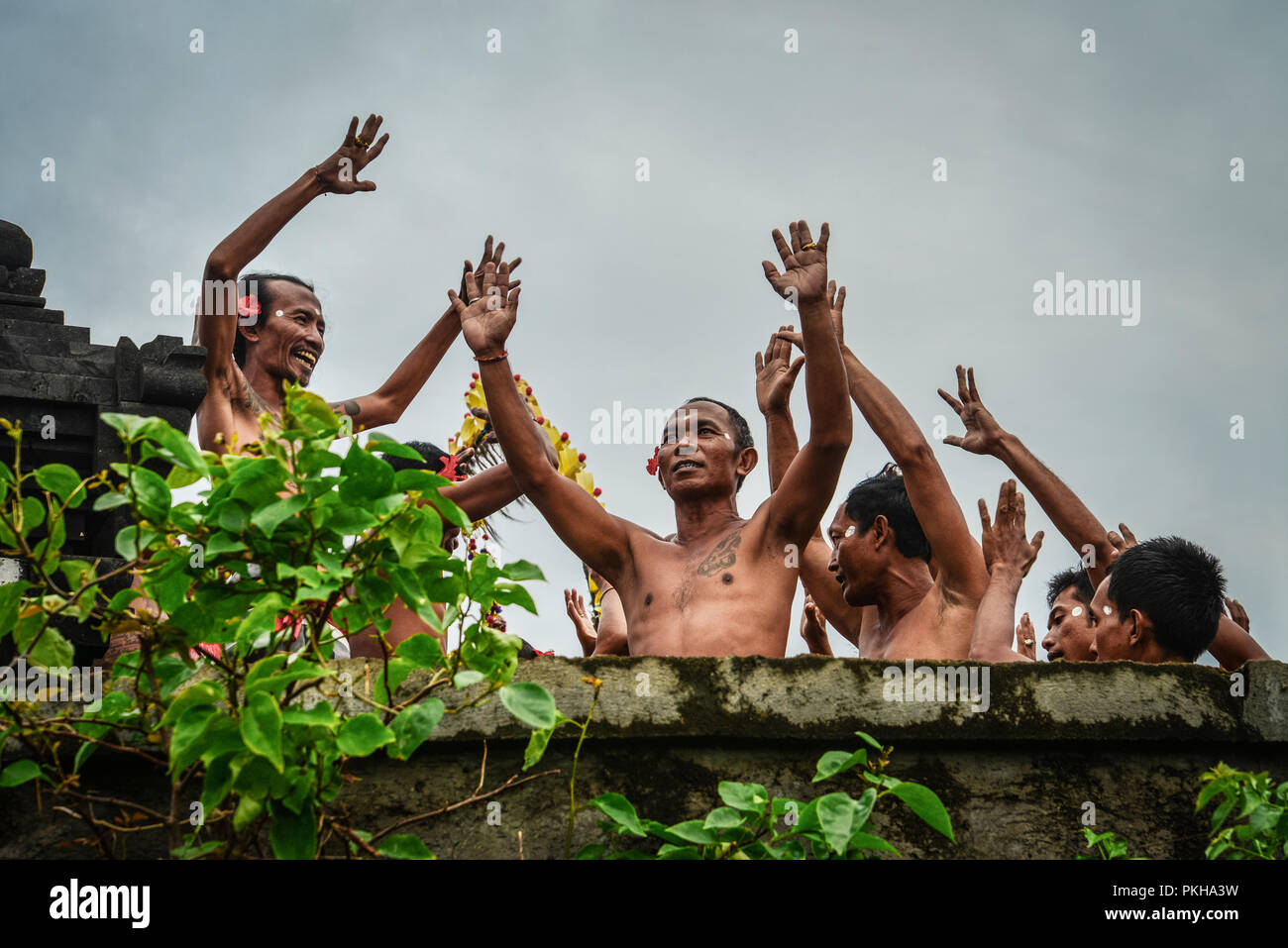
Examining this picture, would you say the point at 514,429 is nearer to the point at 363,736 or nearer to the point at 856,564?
the point at 856,564

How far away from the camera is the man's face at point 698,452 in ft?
19.7

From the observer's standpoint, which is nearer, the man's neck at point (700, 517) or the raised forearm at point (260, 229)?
the man's neck at point (700, 517)

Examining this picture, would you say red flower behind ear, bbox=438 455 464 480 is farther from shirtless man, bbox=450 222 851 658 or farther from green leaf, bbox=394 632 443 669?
green leaf, bbox=394 632 443 669

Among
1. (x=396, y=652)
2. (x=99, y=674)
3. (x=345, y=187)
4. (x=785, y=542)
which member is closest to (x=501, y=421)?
(x=785, y=542)

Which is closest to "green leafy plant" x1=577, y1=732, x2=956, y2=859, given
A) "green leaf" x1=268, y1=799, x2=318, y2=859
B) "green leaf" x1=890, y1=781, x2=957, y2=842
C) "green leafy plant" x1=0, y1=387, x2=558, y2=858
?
"green leaf" x1=890, y1=781, x2=957, y2=842

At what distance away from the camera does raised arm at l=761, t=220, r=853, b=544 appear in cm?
514

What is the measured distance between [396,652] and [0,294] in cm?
274

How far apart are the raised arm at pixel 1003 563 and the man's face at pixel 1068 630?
654 mm

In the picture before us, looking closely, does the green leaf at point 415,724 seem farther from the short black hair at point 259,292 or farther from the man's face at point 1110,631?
the short black hair at point 259,292

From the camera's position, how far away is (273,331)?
6734 millimetres

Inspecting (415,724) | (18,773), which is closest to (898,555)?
(415,724)

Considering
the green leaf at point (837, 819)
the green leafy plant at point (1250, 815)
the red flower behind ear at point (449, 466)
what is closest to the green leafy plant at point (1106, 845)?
the green leafy plant at point (1250, 815)

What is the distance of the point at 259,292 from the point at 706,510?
93.1 inches

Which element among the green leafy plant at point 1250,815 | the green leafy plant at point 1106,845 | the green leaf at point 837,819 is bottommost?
the green leafy plant at point 1106,845
